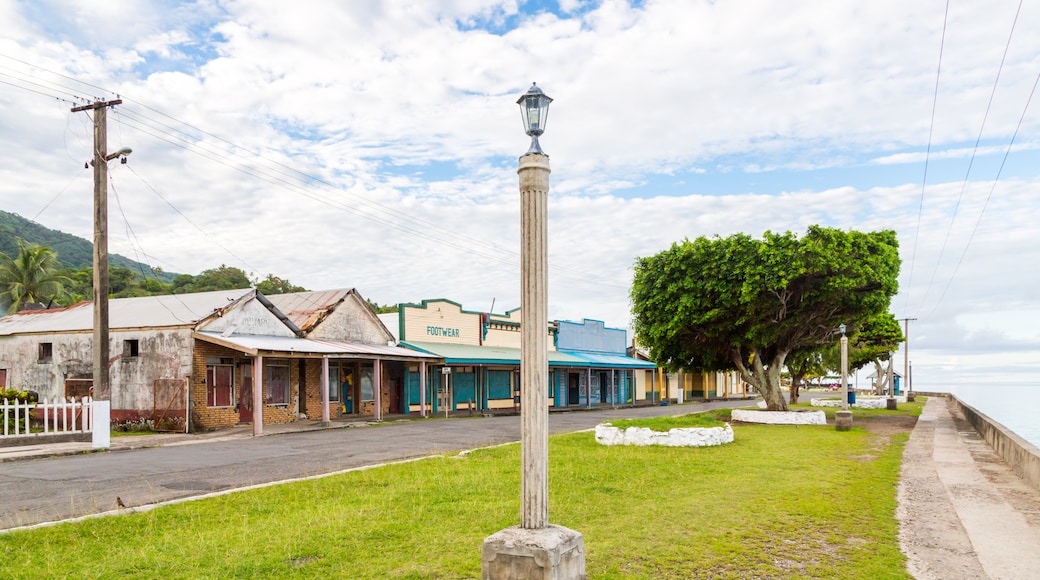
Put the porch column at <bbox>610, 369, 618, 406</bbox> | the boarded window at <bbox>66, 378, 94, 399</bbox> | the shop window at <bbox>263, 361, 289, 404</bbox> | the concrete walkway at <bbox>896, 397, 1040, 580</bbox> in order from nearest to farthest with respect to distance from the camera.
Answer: the concrete walkway at <bbox>896, 397, 1040, 580</bbox> → the boarded window at <bbox>66, 378, 94, 399</bbox> → the shop window at <bbox>263, 361, 289, 404</bbox> → the porch column at <bbox>610, 369, 618, 406</bbox>

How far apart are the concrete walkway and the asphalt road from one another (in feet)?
30.1

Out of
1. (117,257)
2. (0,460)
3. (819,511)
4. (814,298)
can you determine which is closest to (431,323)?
(814,298)

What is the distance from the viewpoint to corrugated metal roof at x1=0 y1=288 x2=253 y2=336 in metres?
23.8

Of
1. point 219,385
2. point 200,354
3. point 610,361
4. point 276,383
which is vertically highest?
point 200,354

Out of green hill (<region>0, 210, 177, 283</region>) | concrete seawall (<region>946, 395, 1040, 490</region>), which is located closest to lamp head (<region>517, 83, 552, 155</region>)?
concrete seawall (<region>946, 395, 1040, 490</region>)

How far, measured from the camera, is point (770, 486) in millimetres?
11422

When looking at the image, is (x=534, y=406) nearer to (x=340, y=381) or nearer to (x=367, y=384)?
(x=340, y=381)

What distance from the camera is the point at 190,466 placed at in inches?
553

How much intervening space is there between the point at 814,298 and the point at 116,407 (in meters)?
23.2

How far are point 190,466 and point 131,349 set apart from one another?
11557mm

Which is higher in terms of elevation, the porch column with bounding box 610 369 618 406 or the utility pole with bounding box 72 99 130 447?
the utility pole with bounding box 72 99 130 447

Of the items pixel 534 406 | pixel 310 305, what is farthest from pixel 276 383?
pixel 534 406

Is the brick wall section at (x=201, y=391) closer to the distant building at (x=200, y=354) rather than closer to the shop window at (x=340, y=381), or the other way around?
the distant building at (x=200, y=354)

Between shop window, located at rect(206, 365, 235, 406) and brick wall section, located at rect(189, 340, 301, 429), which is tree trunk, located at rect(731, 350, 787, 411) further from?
shop window, located at rect(206, 365, 235, 406)
